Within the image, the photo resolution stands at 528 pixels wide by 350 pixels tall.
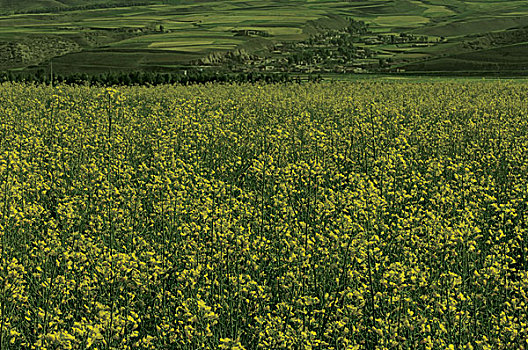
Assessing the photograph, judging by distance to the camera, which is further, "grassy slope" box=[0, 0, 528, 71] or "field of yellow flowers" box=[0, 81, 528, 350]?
"grassy slope" box=[0, 0, 528, 71]

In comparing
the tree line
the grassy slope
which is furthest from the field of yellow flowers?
the grassy slope

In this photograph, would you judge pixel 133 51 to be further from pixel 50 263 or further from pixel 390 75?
pixel 50 263

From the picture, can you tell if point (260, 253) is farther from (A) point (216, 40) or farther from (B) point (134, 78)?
(A) point (216, 40)

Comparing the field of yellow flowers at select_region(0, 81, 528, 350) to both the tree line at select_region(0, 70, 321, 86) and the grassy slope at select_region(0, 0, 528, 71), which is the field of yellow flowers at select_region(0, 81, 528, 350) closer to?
the tree line at select_region(0, 70, 321, 86)

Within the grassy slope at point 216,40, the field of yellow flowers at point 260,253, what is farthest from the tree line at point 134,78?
the field of yellow flowers at point 260,253

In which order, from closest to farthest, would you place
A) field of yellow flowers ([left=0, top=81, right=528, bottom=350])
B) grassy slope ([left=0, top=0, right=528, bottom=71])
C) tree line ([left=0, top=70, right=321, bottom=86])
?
1. field of yellow flowers ([left=0, top=81, right=528, bottom=350])
2. tree line ([left=0, top=70, right=321, bottom=86])
3. grassy slope ([left=0, top=0, right=528, bottom=71])

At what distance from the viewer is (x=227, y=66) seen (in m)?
39.1

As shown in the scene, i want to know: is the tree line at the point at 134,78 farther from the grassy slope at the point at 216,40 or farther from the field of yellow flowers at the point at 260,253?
the field of yellow flowers at the point at 260,253

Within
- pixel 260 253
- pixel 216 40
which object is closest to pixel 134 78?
pixel 260 253

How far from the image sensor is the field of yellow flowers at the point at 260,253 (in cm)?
489

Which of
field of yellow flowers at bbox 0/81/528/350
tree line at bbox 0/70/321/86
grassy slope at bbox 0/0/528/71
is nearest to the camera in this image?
field of yellow flowers at bbox 0/81/528/350

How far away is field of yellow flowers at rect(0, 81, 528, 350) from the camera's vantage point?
489 cm

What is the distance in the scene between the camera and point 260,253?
6.34 metres

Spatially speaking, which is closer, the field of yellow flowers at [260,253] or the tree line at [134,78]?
the field of yellow flowers at [260,253]
